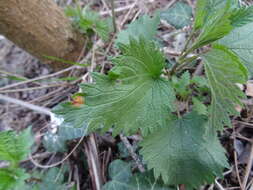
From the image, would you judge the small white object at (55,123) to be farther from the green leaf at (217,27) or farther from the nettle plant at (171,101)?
the green leaf at (217,27)

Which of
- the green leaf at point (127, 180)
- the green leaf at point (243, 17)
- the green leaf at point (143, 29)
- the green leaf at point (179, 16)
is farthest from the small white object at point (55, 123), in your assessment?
the green leaf at point (243, 17)

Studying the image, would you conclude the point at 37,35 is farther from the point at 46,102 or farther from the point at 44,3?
the point at 46,102

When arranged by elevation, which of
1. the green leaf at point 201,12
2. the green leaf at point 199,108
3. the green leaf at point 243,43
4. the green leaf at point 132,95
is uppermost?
the green leaf at point 201,12

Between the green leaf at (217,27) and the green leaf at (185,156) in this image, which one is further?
the green leaf at (185,156)

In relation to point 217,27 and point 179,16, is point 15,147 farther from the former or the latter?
point 179,16

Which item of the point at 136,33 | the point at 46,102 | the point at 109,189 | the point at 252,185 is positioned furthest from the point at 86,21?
the point at 252,185

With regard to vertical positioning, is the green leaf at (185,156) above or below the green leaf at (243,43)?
below

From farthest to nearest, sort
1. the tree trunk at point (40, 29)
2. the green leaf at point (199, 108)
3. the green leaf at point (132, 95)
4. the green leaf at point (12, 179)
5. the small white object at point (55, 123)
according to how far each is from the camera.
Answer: the small white object at point (55, 123) → the tree trunk at point (40, 29) → the green leaf at point (199, 108) → the green leaf at point (12, 179) → the green leaf at point (132, 95)

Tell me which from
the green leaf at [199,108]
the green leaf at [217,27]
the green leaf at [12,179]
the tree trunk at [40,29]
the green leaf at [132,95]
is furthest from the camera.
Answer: the tree trunk at [40,29]
